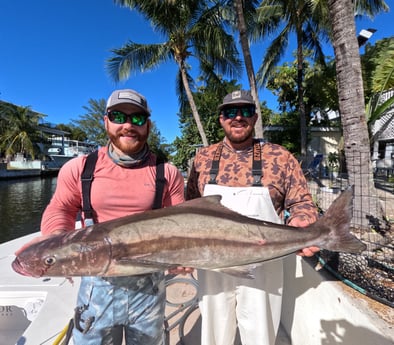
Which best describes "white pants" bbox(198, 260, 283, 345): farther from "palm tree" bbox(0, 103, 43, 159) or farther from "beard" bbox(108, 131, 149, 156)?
"palm tree" bbox(0, 103, 43, 159)

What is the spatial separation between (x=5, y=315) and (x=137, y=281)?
3.13 metres

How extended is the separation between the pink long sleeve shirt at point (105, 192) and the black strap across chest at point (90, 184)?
28 millimetres

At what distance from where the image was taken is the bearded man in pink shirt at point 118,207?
5.83ft

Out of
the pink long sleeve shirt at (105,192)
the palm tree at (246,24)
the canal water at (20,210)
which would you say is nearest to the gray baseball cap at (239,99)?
the pink long sleeve shirt at (105,192)

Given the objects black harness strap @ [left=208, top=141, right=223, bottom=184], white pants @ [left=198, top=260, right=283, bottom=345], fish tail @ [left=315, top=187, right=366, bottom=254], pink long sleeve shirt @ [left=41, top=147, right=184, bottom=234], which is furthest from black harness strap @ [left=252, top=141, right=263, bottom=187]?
pink long sleeve shirt @ [left=41, top=147, right=184, bottom=234]

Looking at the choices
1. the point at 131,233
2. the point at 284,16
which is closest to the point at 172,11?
the point at 284,16

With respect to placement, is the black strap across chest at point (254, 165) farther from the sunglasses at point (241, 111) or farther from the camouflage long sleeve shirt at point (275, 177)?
the sunglasses at point (241, 111)

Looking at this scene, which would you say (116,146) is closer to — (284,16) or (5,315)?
(5,315)

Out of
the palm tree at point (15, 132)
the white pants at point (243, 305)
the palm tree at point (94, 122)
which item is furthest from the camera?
the palm tree at point (94, 122)

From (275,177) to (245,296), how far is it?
3.62 feet

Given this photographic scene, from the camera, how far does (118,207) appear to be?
1.87 metres

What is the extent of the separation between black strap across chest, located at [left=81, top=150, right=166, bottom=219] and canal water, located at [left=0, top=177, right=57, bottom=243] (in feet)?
45.9

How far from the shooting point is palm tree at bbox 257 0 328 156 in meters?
13.3

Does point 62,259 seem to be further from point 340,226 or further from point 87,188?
point 340,226
